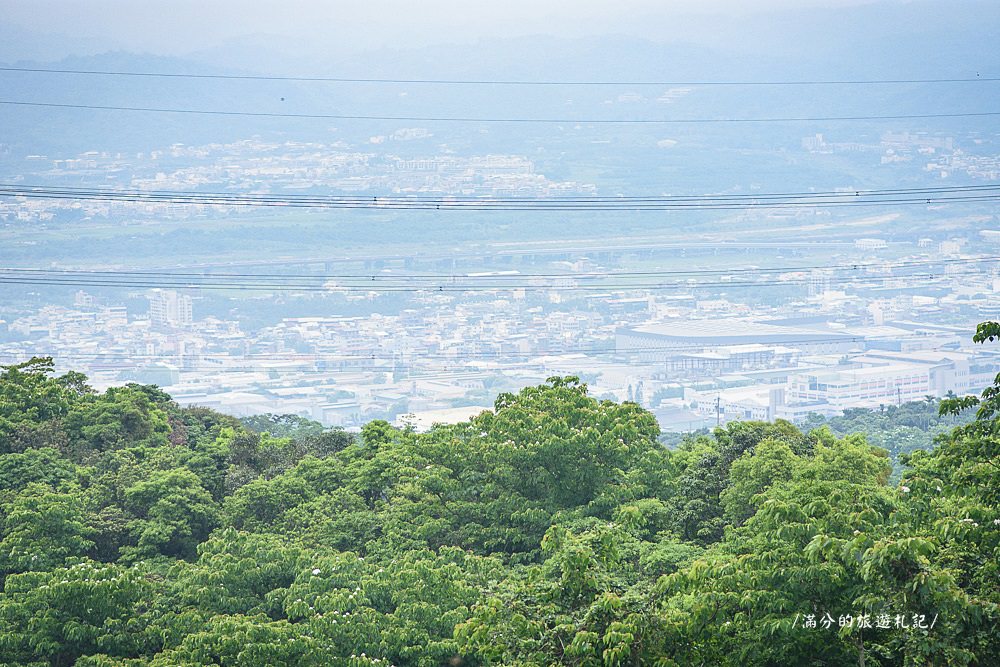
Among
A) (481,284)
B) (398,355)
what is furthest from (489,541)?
(481,284)

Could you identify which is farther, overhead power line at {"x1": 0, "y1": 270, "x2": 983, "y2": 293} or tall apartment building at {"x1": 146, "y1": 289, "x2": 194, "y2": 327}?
tall apartment building at {"x1": 146, "y1": 289, "x2": 194, "y2": 327}

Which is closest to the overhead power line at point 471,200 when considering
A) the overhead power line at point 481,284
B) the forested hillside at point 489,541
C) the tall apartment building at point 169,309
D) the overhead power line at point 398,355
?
the forested hillside at point 489,541

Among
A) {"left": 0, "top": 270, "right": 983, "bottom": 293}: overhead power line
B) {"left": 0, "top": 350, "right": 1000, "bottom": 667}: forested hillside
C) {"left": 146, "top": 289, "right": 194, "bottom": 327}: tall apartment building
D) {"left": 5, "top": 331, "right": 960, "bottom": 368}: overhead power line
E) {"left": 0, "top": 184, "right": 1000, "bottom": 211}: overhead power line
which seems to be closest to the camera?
{"left": 0, "top": 350, "right": 1000, "bottom": 667}: forested hillside

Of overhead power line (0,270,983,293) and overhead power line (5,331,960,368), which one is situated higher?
overhead power line (0,270,983,293)

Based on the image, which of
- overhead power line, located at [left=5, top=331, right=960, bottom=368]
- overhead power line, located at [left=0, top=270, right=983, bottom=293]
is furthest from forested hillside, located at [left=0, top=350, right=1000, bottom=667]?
overhead power line, located at [left=0, top=270, right=983, bottom=293]

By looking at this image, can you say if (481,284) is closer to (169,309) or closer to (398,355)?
(398,355)

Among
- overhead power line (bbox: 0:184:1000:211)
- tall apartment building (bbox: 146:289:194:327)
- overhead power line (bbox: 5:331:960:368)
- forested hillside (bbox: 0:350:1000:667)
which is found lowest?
overhead power line (bbox: 5:331:960:368)

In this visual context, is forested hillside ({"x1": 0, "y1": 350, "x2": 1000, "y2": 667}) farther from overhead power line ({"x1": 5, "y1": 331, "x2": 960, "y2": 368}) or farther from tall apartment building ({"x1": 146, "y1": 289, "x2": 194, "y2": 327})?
tall apartment building ({"x1": 146, "y1": 289, "x2": 194, "y2": 327})

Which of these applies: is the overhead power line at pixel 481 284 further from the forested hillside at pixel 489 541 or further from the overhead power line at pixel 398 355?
the forested hillside at pixel 489 541
